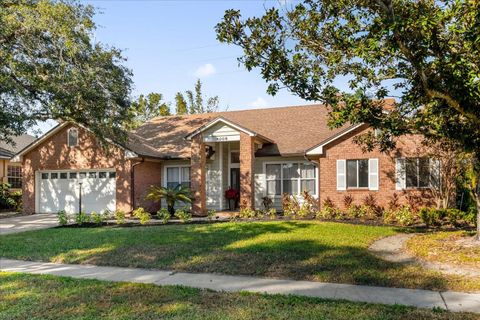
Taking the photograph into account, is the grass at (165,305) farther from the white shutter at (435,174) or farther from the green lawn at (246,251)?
the white shutter at (435,174)

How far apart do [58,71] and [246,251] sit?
473 inches

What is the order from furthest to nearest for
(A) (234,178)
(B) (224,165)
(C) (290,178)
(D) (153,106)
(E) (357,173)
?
(D) (153,106)
(A) (234,178)
(B) (224,165)
(C) (290,178)
(E) (357,173)

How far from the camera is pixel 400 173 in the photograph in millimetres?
16625

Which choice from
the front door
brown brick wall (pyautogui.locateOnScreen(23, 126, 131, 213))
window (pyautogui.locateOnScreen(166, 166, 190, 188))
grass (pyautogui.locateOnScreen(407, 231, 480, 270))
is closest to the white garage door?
brown brick wall (pyautogui.locateOnScreen(23, 126, 131, 213))

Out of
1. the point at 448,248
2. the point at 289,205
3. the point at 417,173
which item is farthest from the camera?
the point at 289,205

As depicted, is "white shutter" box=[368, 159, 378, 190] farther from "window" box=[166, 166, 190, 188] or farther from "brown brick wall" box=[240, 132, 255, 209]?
"window" box=[166, 166, 190, 188]

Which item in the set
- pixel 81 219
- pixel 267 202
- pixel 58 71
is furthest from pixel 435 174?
pixel 58 71

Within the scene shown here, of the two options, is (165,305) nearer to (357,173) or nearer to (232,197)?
(357,173)

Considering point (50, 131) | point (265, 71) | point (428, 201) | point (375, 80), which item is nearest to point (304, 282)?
point (265, 71)

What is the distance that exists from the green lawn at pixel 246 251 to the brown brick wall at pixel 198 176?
5104 mm

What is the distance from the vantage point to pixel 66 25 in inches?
601

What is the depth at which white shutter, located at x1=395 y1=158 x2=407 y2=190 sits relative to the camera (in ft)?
54.4

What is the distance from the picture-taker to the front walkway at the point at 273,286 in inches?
228

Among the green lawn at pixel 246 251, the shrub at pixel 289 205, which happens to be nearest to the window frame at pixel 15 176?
the green lawn at pixel 246 251
